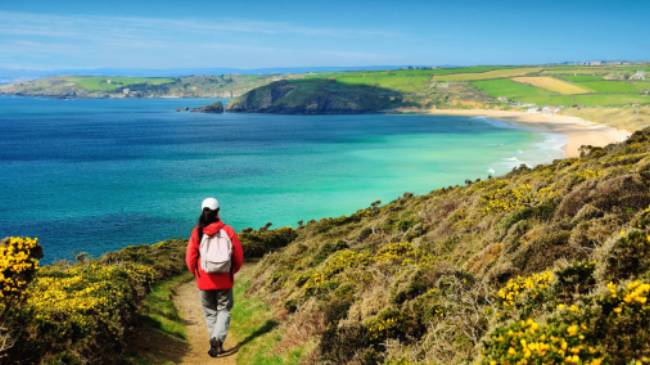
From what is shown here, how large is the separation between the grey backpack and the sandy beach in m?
65.1

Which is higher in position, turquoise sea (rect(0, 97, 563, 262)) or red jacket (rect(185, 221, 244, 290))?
red jacket (rect(185, 221, 244, 290))

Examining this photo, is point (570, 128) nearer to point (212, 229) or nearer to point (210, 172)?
point (210, 172)

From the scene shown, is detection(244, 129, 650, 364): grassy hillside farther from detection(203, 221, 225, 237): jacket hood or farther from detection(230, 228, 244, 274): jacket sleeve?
detection(203, 221, 225, 237): jacket hood

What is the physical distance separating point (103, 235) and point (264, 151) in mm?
61313

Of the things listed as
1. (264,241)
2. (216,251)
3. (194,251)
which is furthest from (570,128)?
(194,251)

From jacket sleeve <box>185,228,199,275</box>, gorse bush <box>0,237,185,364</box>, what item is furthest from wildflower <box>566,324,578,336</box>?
gorse bush <box>0,237,185,364</box>

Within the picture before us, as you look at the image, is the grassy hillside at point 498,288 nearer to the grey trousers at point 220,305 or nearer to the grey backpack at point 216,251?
the grey trousers at point 220,305

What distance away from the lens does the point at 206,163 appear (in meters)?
89.2

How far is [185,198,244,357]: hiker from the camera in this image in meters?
9.06

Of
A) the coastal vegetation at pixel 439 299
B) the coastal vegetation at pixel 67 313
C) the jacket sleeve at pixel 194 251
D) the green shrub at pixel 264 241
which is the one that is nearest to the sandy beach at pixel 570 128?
the green shrub at pixel 264 241

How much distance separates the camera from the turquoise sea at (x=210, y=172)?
50719mm

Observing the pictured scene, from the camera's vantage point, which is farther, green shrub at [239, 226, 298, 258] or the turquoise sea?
the turquoise sea

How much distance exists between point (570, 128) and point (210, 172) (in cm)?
10010

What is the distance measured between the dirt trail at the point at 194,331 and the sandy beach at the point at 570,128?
60130mm
